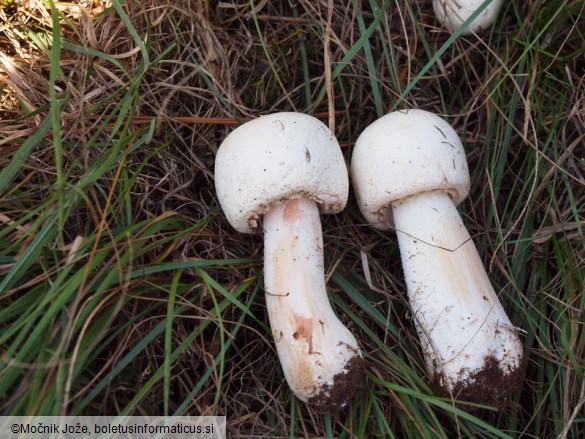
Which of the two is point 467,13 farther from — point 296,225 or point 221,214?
point 221,214

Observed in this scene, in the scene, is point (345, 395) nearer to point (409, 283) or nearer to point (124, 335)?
point (409, 283)

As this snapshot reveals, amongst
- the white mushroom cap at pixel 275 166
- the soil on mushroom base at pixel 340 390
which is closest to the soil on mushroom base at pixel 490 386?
the soil on mushroom base at pixel 340 390

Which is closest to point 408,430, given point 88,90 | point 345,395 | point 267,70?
point 345,395

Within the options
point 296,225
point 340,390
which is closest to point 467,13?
point 296,225

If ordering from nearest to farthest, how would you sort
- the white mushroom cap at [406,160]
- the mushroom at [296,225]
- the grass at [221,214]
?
the grass at [221,214]
the mushroom at [296,225]
the white mushroom cap at [406,160]

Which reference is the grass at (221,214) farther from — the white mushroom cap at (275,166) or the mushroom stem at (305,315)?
the white mushroom cap at (275,166)
